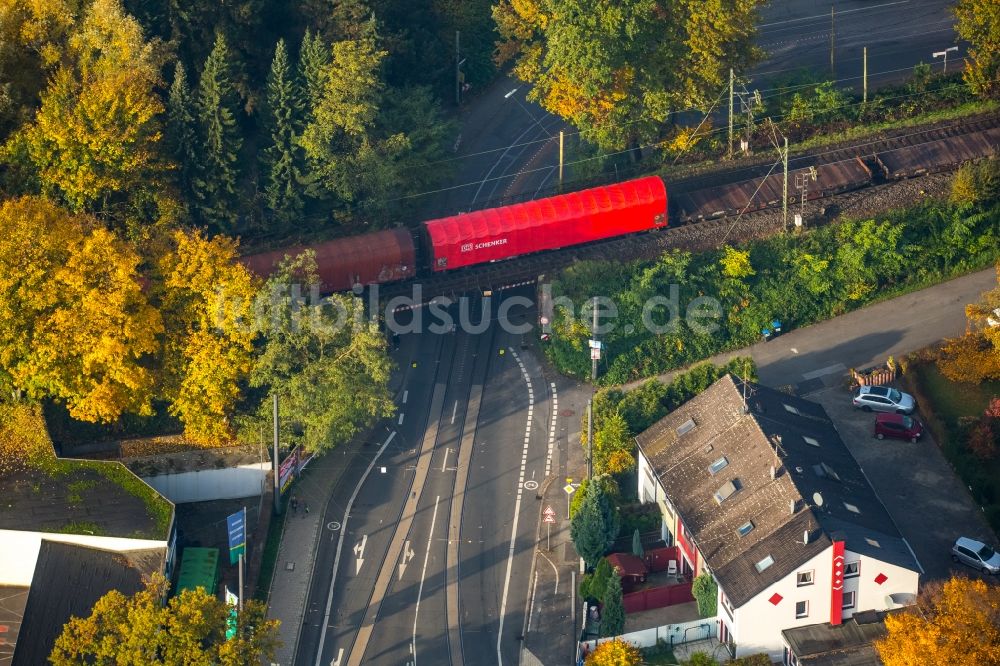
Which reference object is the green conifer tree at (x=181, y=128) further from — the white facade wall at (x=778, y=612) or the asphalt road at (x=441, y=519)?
the white facade wall at (x=778, y=612)

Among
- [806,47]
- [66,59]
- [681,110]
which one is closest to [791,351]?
[681,110]

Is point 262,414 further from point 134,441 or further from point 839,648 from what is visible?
point 839,648

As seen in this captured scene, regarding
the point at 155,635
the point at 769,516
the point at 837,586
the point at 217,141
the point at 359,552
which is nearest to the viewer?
the point at 155,635

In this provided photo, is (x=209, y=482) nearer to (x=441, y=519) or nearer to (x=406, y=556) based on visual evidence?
(x=406, y=556)

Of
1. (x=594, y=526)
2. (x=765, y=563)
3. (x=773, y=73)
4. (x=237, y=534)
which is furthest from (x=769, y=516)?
(x=773, y=73)

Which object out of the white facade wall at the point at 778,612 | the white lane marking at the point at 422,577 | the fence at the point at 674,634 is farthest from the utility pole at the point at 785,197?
the fence at the point at 674,634
